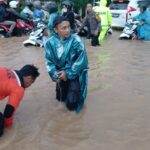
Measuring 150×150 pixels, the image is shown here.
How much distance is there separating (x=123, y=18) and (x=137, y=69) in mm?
8417

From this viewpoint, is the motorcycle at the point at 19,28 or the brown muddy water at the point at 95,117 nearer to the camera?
the brown muddy water at the point at 95,117

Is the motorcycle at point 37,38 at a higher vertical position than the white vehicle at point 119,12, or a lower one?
higher

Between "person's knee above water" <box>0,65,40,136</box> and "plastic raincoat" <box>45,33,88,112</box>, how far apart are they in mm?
880

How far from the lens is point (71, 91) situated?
594 centimetres

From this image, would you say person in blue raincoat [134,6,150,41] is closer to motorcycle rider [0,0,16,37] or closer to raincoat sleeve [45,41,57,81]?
motorcycle rider [0,0,16,37]

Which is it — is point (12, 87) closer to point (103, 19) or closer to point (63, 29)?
point (63, 29)

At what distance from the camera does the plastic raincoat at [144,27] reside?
1432cm

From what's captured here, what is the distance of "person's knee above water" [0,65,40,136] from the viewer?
479 centimetres

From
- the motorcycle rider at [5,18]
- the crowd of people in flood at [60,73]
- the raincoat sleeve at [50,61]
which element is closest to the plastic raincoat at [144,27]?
the motorcycle rider at [5,18]

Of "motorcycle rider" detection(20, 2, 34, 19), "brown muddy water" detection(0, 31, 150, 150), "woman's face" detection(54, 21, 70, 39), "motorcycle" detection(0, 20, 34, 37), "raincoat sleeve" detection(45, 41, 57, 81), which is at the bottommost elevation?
"motorcycle" detection(0, 20, 34, 37)

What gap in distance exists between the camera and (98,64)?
370 inches

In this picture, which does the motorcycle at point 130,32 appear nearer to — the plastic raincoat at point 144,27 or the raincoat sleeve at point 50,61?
the plastic raincoat at point 144,27

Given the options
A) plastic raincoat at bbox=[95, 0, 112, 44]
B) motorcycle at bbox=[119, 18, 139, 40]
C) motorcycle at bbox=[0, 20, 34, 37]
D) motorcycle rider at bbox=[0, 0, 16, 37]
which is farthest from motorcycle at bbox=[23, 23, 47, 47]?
motorcycle at bbox=[119, 18, 139, 40]

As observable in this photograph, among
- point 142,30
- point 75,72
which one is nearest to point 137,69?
point 75,72
